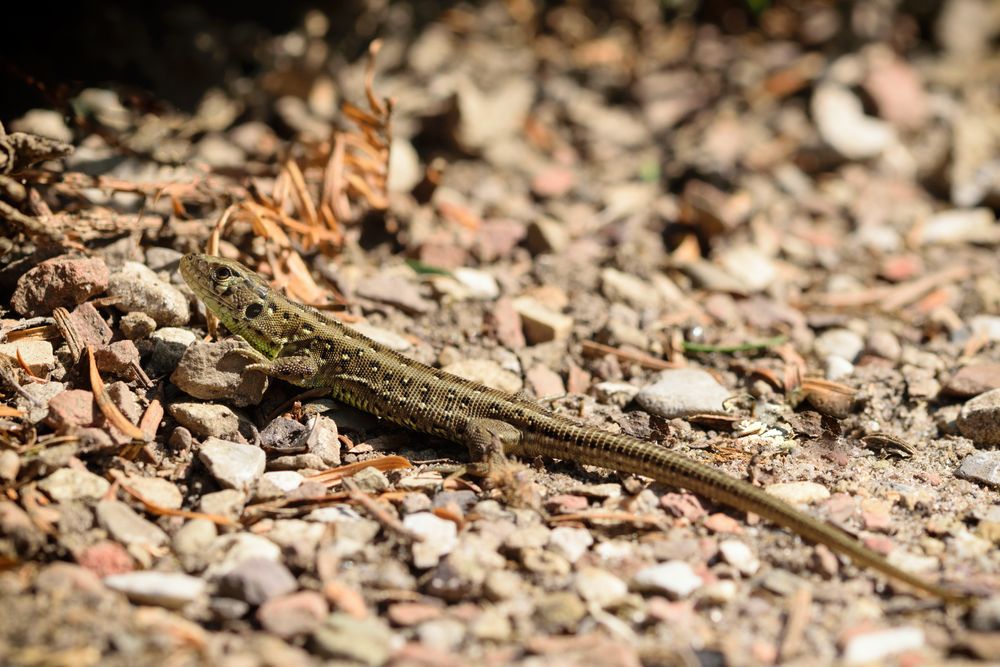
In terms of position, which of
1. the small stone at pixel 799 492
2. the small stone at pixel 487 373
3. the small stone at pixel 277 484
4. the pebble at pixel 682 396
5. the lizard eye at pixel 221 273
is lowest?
the small stone at pixel 277 484

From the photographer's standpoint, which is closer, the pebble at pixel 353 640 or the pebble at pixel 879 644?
the pebble at pixel 353 640

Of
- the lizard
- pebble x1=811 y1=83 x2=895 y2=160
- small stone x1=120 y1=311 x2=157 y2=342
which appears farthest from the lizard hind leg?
pebble x1=811 y1=83 x2=895 y2=160

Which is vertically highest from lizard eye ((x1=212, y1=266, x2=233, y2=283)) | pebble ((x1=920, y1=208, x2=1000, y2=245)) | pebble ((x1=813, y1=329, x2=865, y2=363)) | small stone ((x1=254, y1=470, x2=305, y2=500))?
pebble ((x1=920, y1=208, x2=1000, y2=245))

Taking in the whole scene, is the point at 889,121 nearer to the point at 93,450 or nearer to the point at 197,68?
the point at 197,68

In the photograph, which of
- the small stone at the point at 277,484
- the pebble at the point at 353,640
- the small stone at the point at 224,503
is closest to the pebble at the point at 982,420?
the pebble at the point at 353,640

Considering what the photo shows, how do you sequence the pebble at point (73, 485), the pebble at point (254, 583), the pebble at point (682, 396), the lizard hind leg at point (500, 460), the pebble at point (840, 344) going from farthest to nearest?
the pebble at point (840, 344)
the pebble at point (682, 396)
the lizard hind leg at point (500, 460)
the pebble at point (73, 485)
the pebble at point (254, 583)

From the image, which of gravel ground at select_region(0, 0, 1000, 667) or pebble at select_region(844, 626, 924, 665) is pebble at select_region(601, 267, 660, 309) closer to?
gravel ground at select_region(0, 0, 1000, 667)

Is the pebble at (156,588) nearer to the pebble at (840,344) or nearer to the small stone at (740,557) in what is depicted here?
the small stone at (740,557)
